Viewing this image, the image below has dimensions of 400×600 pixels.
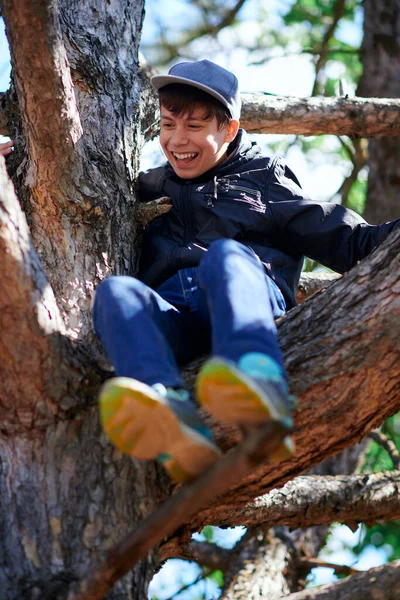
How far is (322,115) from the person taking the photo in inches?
170

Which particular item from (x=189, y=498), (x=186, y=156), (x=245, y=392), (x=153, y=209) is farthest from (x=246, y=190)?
(x=189, y=498)

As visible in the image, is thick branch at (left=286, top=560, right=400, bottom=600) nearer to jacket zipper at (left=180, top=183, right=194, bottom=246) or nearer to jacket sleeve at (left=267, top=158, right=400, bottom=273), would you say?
jacket sleeve at (left=267, top=158, right=400, bottom=273)

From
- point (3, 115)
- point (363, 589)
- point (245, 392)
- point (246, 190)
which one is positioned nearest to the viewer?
point (245, 392)

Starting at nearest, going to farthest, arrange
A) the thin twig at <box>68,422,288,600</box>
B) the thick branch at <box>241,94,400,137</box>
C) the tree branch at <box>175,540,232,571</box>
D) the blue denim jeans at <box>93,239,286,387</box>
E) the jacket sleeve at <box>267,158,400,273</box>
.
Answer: the thin twig at <box>68,422,288,600</box>, the blue denim jeans at <box>93,239,286,387</box>, the jacket sleeve at <box>267,158,400,273</box>, the thick branch at <box>241,94,400,137</box>, the tree branch at <box>175,540,232,571</box>

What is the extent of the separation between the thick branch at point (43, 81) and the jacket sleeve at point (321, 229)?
0.84 m

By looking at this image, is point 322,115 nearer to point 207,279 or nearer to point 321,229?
point 321,229

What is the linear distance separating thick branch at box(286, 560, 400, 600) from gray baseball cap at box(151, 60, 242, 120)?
6.12ft

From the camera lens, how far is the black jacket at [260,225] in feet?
9.96

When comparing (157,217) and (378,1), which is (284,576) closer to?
(157,217)

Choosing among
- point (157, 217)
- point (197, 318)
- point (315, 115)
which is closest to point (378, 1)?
point (315, 115)

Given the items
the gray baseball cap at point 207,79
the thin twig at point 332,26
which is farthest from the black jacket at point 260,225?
the thin twig at point 332,26

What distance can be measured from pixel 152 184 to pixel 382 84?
4222mm

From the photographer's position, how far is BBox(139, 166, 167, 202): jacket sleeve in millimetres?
3404

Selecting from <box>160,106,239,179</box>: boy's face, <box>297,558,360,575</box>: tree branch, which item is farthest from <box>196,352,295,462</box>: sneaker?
<box>297,558,360,575</box>: tree branch
